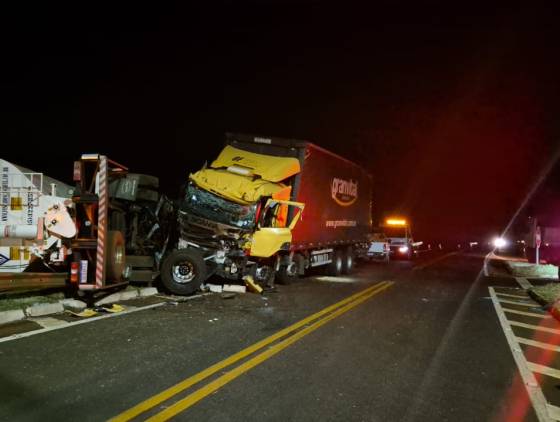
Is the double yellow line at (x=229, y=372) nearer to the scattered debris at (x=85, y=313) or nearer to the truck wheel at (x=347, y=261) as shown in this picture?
the scattered debris at (x=85, y=313)

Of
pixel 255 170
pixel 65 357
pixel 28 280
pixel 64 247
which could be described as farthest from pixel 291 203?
pixel 65 357

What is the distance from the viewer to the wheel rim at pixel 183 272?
12.6 meters

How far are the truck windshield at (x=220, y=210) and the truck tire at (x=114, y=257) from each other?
9.20ft

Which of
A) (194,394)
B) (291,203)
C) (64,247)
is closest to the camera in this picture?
(194,394)

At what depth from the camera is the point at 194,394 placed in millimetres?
5473

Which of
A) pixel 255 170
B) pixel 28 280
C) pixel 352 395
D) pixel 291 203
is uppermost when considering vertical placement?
pixel 255 170

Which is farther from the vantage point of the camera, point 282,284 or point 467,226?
point 467,226

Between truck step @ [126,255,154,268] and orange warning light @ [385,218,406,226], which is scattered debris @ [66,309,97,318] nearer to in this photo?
truck step @ [126,255,154,268]

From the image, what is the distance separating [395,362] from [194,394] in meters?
2.84

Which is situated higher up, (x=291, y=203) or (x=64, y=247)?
(x=291, y=203)

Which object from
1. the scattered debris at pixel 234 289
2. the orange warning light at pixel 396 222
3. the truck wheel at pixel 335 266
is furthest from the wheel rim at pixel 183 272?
the orange warning light at pixel 396 222

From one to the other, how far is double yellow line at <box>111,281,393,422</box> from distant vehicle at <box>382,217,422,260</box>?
20571 millimetres

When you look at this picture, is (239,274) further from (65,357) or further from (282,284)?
(65,357)

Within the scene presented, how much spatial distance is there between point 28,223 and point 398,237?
930 inches
